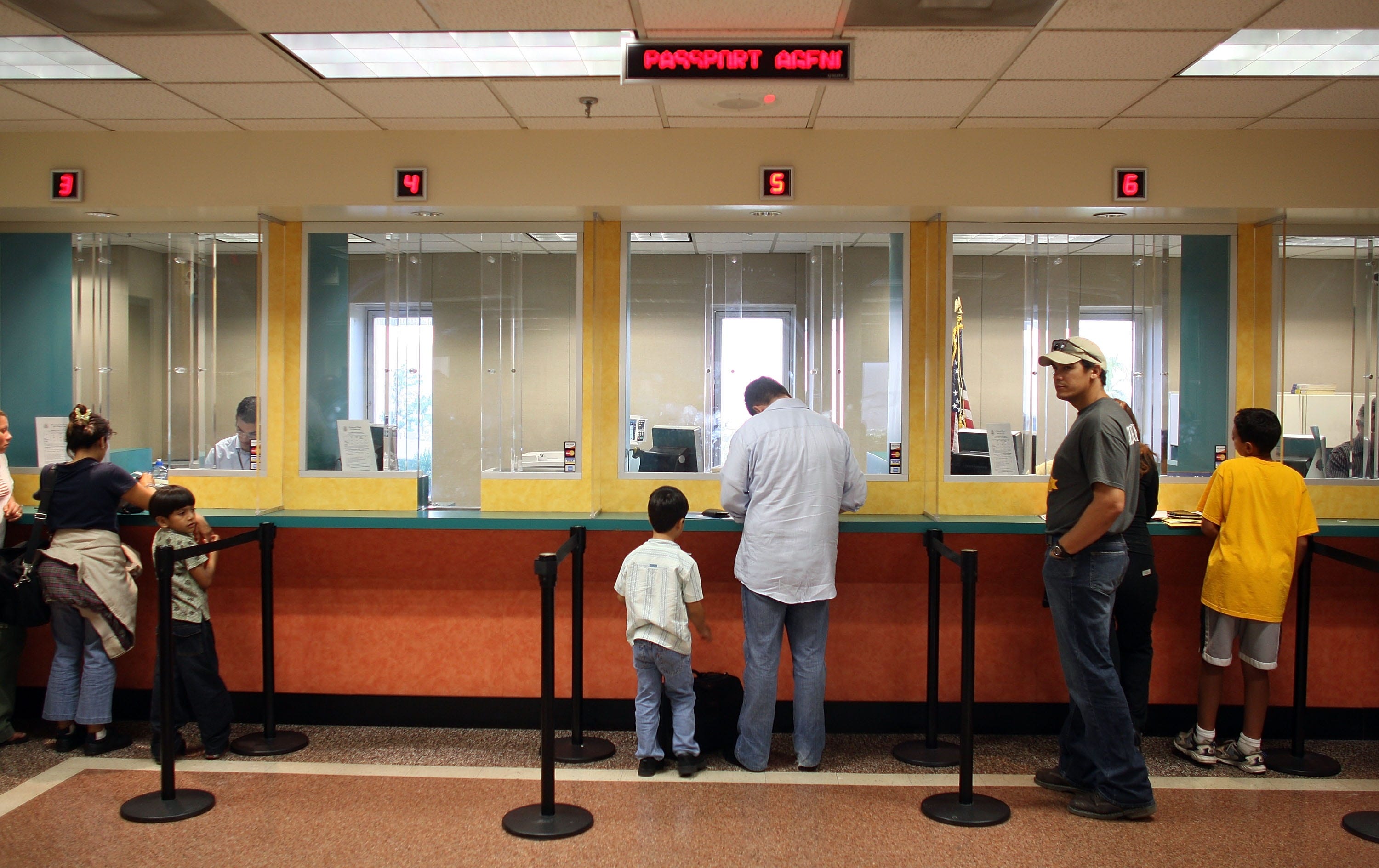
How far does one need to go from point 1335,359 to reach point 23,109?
21.0 feet

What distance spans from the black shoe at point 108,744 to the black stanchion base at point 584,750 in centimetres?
195

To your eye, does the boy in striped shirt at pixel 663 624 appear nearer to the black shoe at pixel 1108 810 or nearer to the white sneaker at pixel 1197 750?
the black shoe at pixel 1108 810

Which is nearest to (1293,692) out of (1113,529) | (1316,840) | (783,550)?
(1316,840)

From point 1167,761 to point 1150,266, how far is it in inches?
95.4

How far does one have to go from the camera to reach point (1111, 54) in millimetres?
3207

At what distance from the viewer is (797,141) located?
4160mm

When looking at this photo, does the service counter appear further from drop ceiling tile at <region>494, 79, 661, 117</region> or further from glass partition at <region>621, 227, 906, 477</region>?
drop ceiling tile at <region>494, 79, 661, 117</region>

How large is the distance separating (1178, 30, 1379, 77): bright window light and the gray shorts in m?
2.20

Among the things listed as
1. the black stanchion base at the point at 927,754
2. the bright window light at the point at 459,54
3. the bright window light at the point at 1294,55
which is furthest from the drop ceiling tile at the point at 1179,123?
the black stanchion base at the point at 927,754

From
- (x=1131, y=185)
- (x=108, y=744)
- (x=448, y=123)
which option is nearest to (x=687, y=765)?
(x=108, y=744)

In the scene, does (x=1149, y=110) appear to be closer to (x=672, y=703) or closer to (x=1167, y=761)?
(x=1167, y=761)

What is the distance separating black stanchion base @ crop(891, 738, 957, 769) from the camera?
3795mm

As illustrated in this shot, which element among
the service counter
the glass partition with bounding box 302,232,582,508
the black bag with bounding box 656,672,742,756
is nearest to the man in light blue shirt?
the black bag with bounding box 656,672,742,756

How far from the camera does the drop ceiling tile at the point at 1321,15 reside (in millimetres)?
2811
